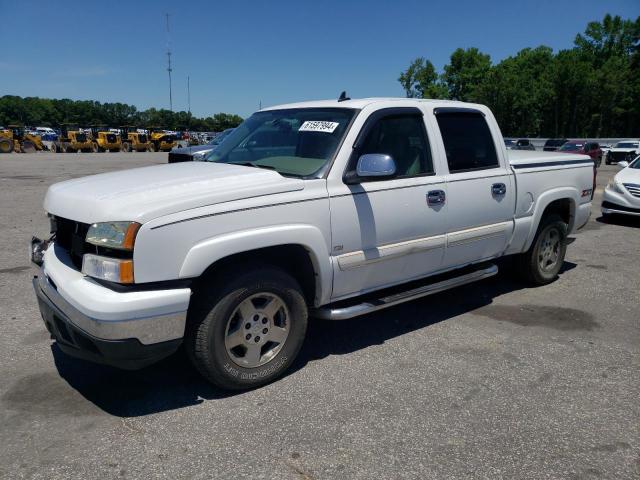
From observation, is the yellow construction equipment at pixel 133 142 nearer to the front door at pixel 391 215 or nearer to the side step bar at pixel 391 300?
the side step bar at pixel 391 300

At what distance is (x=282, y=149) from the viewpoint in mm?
4109

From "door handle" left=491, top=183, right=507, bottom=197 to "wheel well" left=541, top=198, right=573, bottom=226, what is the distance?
1.04 m

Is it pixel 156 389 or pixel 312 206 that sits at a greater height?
pixel 312 206

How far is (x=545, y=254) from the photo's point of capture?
5902mm

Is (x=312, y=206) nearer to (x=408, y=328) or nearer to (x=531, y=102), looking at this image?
(x=408, y=328)

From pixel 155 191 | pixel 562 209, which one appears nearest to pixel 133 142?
pixel 562 209

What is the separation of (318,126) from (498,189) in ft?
6.26

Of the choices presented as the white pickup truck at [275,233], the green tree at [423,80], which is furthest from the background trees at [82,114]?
the white pickup truck at [275,233]

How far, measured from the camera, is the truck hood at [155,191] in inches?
117

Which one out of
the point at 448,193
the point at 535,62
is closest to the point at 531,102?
the point at 535,62

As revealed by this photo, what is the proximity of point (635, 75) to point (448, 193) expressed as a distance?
248ft

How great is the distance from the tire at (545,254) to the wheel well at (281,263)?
3043 mm

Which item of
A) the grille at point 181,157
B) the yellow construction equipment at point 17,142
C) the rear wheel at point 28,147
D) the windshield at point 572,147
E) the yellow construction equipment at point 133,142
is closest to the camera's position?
the grille at point 181,157

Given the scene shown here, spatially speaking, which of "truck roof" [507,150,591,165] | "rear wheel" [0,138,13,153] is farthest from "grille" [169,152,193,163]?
"rear wheel" [0,138,13,153]
